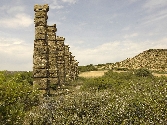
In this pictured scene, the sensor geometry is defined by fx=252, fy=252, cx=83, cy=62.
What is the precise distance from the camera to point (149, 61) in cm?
8738

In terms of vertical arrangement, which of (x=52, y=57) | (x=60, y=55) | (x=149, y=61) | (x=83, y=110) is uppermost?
(x=149, y=61)

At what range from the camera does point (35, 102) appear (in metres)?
13.8

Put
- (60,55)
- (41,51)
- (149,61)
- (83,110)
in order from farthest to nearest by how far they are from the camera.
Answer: (149,61) < (60,55) < (41,51) < (83,110)

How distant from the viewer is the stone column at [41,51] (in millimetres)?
17312

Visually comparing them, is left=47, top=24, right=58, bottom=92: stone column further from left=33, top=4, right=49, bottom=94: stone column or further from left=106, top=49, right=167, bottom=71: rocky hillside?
left=106, top=49, right=167, bottom=71: rocky hillside

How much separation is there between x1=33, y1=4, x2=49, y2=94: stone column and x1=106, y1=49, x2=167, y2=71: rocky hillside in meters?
65.0

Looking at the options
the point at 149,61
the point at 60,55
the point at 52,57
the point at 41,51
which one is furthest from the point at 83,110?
the point at 149,61

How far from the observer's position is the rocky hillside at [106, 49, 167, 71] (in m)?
81.7

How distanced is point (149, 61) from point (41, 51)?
74.5 metres

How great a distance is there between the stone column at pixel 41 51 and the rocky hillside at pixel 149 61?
64951mm

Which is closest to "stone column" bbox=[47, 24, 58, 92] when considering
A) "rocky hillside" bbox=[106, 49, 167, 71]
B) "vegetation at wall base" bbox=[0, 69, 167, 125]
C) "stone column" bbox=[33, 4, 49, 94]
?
"stone column" bbox=[33, 4, 49, 94]

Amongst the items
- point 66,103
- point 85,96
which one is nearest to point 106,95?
point 85,96

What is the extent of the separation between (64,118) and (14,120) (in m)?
2.33

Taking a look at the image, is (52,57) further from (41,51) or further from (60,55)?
(41,51)
